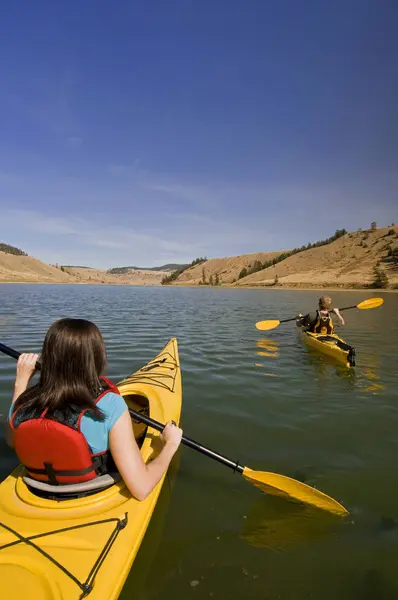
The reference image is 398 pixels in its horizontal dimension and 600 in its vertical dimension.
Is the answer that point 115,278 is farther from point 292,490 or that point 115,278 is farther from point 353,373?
point 292,490

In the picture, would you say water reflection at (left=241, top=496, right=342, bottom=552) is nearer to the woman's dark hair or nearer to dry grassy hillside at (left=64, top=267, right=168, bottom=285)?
the woman's dark hair

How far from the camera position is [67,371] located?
6.60ft

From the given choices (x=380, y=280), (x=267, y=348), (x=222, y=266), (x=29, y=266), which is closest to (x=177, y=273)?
(x=222, y=266)

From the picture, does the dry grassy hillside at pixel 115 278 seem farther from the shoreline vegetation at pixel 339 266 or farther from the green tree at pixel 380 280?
the green tree at pixel 380 280

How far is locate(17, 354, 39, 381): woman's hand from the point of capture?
2.52m


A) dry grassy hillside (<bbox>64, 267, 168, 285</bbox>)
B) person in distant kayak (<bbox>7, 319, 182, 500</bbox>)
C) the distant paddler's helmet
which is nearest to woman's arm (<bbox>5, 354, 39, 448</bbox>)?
person in distant kayak (<bbox>7, 319, 182, 500</bbox>)

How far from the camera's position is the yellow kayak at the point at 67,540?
5.82ft

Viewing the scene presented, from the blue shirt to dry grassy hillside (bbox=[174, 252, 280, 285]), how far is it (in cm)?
8498

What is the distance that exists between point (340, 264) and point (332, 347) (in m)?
48.2

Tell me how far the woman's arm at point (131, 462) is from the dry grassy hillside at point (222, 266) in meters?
84.7

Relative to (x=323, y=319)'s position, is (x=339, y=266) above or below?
above

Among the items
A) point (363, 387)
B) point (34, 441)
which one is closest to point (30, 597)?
point (34, 441)

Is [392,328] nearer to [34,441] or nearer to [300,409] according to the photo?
[300,409]

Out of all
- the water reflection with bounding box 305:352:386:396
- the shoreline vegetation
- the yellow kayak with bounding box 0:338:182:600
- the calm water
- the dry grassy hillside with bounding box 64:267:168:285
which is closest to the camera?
the yellow kayak with bounding box 0:338:182:600
